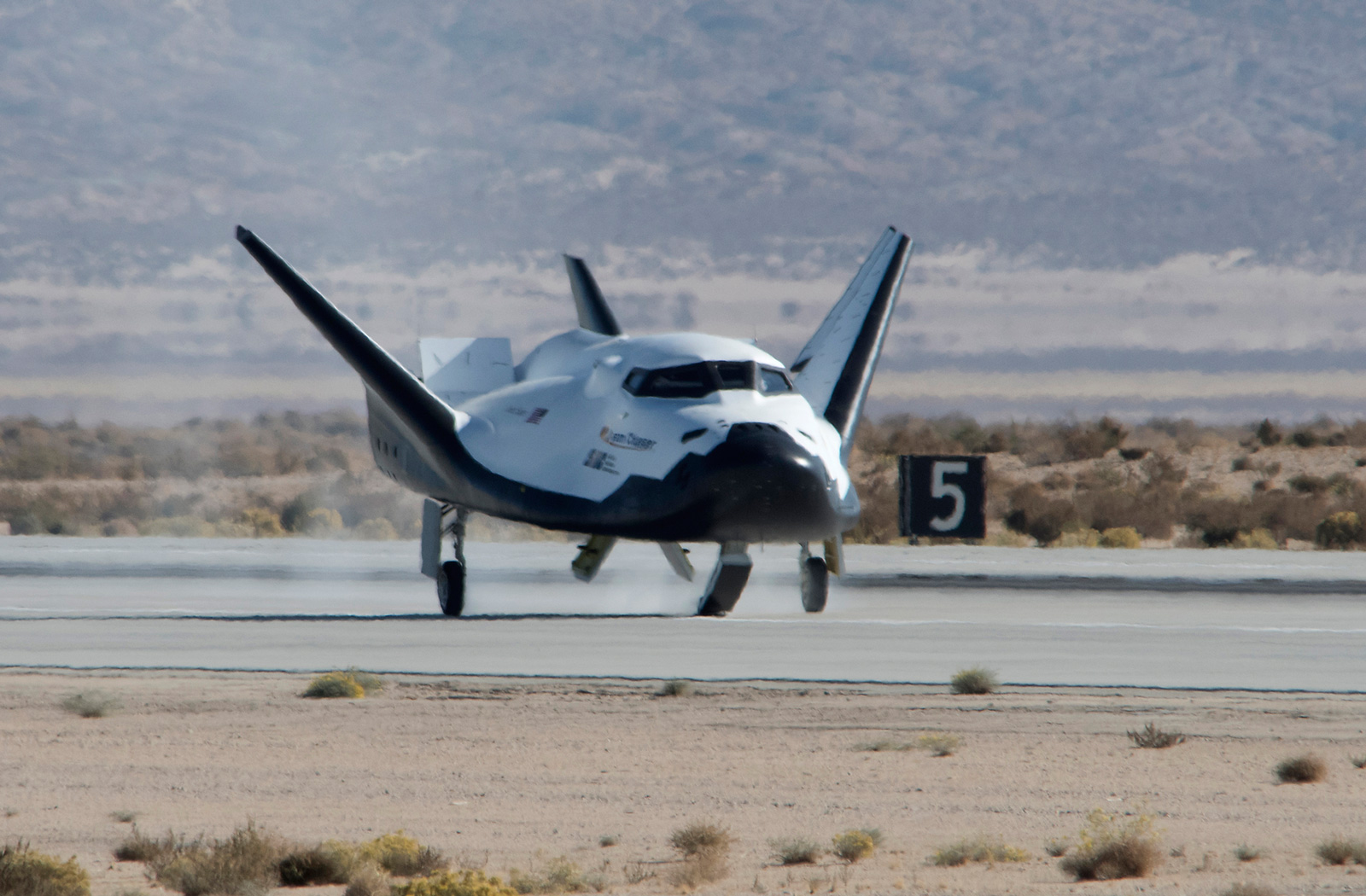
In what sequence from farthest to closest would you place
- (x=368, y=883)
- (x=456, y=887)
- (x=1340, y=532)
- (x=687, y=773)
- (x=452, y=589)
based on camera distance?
1. (x=1340, y=532)
2. (x=452, y=589)
3. (x=687, y=773)
4. (x=368, y=883)
5. (x=456, y=887)

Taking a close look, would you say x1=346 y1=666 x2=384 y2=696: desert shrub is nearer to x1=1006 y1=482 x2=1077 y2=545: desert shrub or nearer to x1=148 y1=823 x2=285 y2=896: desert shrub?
x1=148 y1=823 x2=285 y2=896: desert shrub

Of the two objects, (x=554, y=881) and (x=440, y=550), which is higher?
(x=440, y=550)

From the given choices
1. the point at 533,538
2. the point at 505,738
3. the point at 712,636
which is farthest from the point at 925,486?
the point at 533,538

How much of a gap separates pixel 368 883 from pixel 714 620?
15046 millimetres

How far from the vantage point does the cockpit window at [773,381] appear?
23.1m

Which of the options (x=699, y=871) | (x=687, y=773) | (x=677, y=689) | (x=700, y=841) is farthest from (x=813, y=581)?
(x=699, y=871)

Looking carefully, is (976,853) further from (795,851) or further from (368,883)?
(368,883)

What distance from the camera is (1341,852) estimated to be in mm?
9617

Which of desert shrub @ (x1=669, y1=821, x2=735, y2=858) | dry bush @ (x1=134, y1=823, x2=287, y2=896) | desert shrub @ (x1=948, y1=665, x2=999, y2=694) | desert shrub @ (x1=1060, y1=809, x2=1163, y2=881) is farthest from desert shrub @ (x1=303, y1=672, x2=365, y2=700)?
desert shrub @ (x1=1060, y1=809, x2=1163, y2=881)

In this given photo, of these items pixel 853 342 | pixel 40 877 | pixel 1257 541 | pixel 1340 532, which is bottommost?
pixel 1257 541

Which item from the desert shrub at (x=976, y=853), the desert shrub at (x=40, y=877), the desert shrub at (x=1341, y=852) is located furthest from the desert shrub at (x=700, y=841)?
the desert shrub at (x=1341, y=852)

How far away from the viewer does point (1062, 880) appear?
936 centimetres

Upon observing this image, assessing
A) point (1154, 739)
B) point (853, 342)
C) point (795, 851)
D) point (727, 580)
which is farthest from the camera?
point (853, 342)

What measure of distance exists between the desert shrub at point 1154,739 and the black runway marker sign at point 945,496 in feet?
85.0
